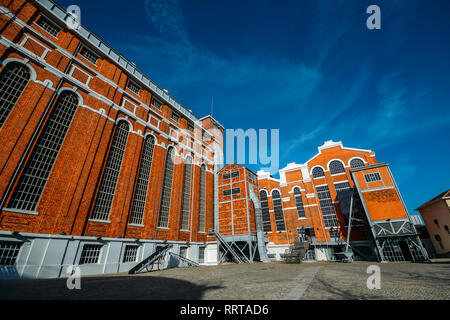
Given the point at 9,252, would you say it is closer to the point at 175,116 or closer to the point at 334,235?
the point at 175,116

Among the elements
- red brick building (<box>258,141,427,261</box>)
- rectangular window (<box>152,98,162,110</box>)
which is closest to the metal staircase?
red brick building (<box>258,141,427,261</box>)

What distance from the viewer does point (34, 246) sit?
429 inches

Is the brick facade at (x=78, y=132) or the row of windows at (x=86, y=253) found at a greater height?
the brick facade at (x=78, y=132)

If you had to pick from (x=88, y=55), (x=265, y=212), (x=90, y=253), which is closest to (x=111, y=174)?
(x=90, y=253)

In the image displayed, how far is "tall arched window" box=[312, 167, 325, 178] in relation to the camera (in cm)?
2789

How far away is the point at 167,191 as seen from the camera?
21.3m

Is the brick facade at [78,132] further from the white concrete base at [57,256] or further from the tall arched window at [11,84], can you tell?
the white concrete base at [57,256]

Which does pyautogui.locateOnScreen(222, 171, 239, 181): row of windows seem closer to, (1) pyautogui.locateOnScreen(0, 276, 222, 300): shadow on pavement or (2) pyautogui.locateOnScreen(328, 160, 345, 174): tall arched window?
(2) pyautogui.locateOnScreen(328, 160, 345, 174): tall arched window

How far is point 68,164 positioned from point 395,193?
30.8 m

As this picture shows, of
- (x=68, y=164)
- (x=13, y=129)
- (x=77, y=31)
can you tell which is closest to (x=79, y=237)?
(x=68, y=164)

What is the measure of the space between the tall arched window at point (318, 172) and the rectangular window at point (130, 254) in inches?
991

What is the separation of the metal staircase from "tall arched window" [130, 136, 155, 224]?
33.8ft

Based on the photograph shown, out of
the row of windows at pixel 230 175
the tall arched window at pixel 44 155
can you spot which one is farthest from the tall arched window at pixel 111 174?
the row of windows at pixel 230 175

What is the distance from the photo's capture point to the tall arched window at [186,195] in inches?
882
